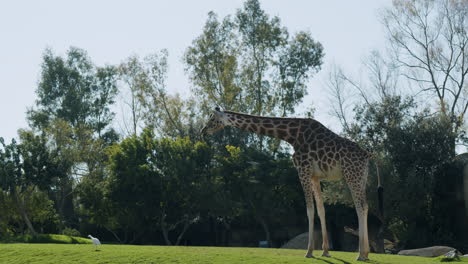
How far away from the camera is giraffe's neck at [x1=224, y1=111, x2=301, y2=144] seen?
19.2 metres

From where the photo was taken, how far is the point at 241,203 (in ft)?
141

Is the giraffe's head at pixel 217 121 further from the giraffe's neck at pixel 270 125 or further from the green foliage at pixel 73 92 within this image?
the green foliage at pixel 73 92

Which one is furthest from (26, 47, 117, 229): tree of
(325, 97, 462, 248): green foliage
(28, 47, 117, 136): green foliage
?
(325, 97, 462, 248): green foliage

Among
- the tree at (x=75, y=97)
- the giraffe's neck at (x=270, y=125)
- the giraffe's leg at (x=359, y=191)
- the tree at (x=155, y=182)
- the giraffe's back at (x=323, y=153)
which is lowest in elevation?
the giraffe's leg at (x=359, y=191)

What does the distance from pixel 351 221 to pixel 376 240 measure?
12.8ft

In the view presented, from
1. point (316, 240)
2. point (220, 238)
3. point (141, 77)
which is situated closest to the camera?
point (316, 240)

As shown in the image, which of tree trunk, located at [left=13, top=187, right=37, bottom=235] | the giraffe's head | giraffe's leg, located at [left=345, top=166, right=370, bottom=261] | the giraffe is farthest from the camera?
tree trunk, located at [left=13, top=187, right=37, bottom=235]

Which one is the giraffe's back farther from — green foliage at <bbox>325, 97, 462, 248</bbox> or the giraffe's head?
green foliage at <bbox>325, 97, 462, 248</bbox>

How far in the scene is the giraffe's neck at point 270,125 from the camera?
19.2 metres

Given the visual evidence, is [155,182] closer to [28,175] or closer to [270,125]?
[28,175]

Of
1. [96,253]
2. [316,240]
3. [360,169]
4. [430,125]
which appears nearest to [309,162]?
[360,169]

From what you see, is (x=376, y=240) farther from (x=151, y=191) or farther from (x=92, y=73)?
(x=92, y=73)

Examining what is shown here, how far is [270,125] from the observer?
19562mm

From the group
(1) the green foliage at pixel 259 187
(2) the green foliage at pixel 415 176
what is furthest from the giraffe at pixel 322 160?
(1) the green foliage at pixel 259 187
